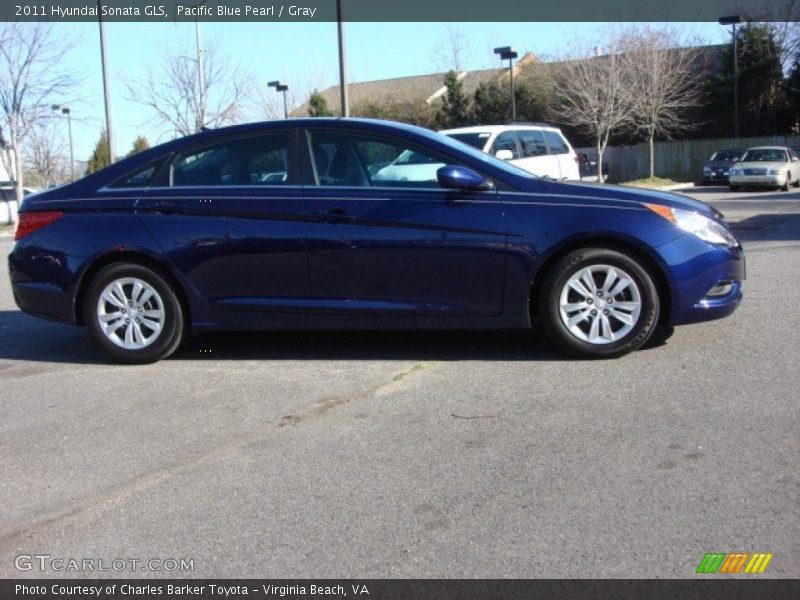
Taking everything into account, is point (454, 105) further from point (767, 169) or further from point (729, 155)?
point (767, 169)

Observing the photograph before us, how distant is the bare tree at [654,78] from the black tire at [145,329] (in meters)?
35.3

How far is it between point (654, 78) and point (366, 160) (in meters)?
35.6

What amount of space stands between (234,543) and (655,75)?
38.6 meters

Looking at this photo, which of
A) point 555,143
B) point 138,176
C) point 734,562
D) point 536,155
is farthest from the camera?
point 555,143

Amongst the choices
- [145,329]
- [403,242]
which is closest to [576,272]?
[403,242]

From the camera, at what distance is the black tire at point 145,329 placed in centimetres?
639

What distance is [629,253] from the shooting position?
5984 mm

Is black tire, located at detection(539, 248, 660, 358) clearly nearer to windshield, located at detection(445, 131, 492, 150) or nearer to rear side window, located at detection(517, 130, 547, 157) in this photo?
windshield, located at detection(445, 131, 492, 150)

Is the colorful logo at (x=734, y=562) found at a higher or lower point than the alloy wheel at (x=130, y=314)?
lower

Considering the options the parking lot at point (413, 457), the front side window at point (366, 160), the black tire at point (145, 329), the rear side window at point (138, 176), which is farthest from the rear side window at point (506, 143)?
the black tire at point (145, 329)

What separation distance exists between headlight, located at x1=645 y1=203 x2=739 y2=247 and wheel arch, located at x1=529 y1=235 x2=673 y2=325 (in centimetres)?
28

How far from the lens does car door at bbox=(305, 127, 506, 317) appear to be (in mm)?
6000

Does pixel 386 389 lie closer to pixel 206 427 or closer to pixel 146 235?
pixel 206 427

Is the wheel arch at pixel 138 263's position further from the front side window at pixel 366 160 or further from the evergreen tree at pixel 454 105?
the evergreen tree at pixel 454 105
